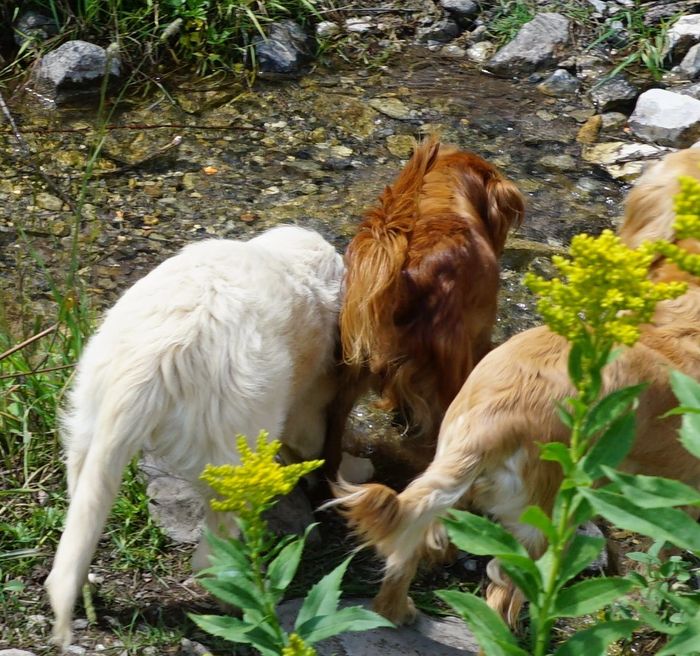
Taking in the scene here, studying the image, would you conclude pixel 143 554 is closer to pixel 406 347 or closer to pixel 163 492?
pixel 163 492

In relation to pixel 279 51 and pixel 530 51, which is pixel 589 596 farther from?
pixel 530 51

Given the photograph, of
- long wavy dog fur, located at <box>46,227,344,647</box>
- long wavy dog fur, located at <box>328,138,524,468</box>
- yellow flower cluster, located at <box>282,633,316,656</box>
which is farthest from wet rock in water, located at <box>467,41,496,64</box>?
yellow flower cluster, located at <box>282,633,316,656</box>

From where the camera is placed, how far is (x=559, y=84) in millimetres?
6164

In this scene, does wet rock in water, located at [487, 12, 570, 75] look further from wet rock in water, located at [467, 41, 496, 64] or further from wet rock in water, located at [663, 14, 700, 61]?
wet rock in water, located at [663, 14, 700, 61]

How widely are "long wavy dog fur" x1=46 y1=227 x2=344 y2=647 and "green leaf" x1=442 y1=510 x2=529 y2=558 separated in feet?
3.76

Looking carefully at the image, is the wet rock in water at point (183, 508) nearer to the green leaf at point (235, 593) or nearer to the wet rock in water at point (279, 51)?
the green leaf at point (235, 593)

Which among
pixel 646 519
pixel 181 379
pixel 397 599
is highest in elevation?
pixel 646 519

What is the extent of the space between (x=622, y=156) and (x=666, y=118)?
35 cm

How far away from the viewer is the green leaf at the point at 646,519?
1582mm

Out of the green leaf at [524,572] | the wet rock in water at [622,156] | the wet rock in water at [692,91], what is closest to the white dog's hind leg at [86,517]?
the green leaf at [524,572]

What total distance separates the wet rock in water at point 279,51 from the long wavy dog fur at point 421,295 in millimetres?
2780

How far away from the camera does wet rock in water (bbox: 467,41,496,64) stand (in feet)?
21.1

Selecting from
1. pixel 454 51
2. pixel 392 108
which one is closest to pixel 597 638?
pixel 392 108

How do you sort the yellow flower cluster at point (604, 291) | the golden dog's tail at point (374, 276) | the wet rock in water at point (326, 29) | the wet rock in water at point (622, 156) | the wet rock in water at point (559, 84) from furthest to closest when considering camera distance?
the wet rock in water at point (326, 29) → the wet rock in water at point (559, 84) → the wet rock in water at point (622, 156) → the golden dog's tail at point (374, 276) → the yellow flower cluster at point (604, 291)
